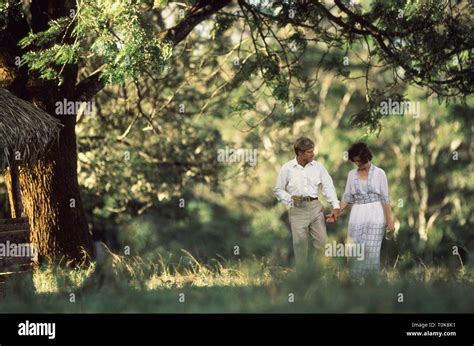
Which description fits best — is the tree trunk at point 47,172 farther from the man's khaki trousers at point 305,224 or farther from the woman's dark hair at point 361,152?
the woman's dark hair at point 361,152

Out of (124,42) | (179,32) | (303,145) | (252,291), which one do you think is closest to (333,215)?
(303,145)

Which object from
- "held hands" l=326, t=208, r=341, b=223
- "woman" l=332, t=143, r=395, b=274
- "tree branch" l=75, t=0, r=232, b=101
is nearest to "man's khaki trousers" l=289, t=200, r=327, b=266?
"held hands" l=326, t=208, r=341, b=223

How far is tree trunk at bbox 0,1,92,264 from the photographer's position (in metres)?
15.4

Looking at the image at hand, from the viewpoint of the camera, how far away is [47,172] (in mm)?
15469

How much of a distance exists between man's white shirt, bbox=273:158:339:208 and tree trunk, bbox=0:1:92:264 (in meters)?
4.12

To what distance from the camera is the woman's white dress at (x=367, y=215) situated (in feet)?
40.1

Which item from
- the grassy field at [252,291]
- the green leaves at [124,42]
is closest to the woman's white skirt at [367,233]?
the grassy field at [252,291]

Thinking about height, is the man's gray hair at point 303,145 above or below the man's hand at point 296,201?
above

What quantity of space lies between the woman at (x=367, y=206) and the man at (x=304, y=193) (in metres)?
0.30

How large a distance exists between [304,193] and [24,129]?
3.99 meters

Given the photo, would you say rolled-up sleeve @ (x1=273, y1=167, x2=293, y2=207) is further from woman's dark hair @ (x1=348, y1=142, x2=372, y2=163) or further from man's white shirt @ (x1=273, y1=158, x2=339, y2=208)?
woman's dark hair @ (x1=348, y1=142, x2=372, y2=163)

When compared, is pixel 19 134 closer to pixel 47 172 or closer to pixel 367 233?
pixel 47 172
